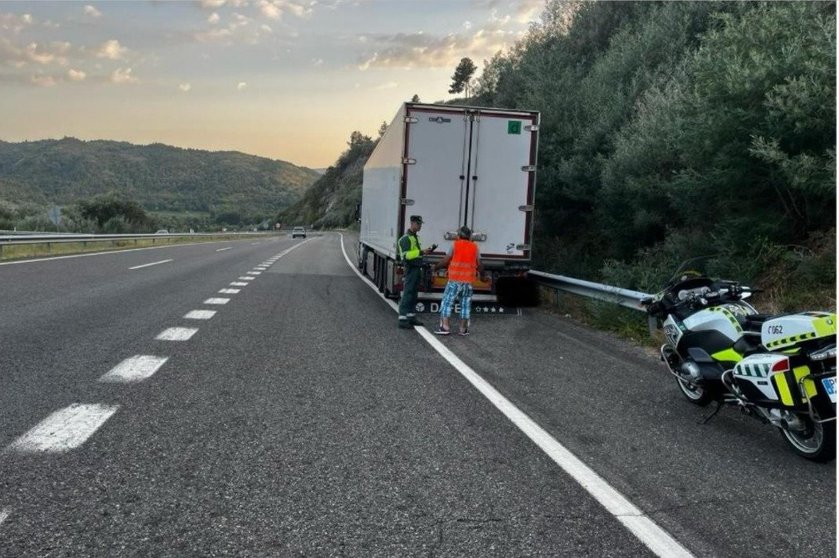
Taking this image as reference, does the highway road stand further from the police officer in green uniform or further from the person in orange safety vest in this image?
the police officer in green uniform

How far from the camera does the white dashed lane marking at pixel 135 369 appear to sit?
20.1ft

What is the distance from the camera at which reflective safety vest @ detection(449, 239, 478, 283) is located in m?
10.4

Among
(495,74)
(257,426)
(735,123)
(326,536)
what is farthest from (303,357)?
(495,74)

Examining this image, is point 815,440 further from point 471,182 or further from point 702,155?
point 471,182

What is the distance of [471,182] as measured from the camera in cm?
1220

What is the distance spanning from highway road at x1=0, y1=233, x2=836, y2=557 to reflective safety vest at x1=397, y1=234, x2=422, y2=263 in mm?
2602

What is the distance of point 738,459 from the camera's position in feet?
15.3

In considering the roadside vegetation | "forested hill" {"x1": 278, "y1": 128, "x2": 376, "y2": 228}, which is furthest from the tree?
the roadside vegetation

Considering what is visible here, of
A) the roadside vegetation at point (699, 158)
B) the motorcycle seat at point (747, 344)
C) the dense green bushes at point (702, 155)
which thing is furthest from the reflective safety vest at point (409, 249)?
the motorcycle seat at point (747, 344)

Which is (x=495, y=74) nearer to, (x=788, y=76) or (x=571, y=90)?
(x=571, y=90)

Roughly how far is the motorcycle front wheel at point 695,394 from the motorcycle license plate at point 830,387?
1.40 meters

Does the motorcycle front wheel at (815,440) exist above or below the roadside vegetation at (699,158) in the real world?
below

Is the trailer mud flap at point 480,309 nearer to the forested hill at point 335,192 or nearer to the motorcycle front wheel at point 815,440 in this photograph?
the motorcycle front wheel at point 815,440

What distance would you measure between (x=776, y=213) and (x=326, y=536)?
9670mm
